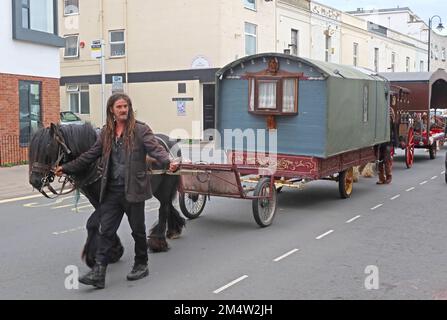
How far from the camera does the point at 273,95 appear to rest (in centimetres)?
1028

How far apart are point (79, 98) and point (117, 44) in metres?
3.92

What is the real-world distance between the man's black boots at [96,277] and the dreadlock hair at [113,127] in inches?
45.0

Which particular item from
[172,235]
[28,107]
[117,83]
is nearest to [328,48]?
[117,83]

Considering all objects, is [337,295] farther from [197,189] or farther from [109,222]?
[197,189]

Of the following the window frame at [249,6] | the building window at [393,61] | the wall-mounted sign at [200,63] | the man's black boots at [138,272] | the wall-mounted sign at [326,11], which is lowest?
the man's black boots at [138,272]

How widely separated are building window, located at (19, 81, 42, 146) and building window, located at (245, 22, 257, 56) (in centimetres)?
1235

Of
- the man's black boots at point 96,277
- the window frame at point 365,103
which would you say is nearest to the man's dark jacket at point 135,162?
the man's black boots at point 96,277

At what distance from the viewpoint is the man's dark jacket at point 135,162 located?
5684mm

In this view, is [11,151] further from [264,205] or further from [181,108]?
[181,108]

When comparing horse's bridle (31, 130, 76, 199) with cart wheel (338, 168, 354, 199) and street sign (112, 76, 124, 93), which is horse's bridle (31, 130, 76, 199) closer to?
cart wheel (338, 168, 354, 199)

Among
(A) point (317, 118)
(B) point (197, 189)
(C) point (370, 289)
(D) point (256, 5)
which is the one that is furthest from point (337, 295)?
(D) point (256, 5)

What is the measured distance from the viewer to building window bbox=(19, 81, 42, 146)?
18047mm

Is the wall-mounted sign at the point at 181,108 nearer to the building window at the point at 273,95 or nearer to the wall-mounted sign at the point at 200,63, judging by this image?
the wall-mounted sign at the point at 200,63
